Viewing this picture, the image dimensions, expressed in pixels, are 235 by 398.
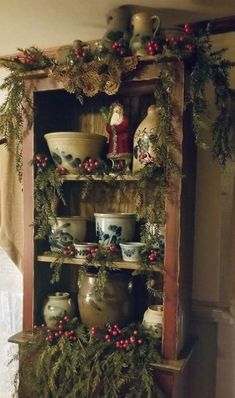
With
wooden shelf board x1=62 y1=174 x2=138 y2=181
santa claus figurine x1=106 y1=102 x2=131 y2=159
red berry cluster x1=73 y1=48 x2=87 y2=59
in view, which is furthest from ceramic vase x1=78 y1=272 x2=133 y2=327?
red berry cluster x1=73 y1=48 x2=87 y2=59

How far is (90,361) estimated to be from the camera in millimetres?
1421

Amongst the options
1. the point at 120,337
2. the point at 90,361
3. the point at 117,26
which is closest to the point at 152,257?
the point at 120,337

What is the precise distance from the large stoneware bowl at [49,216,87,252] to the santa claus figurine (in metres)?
0.31

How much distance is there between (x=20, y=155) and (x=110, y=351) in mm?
868

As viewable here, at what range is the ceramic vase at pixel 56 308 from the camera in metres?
1.59

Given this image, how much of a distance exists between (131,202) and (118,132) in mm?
325

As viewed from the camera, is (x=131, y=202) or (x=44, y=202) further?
(x=131, y=202)

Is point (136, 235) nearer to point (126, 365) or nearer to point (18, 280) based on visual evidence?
point (126, 365)

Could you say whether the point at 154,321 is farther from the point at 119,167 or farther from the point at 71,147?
the point at 71,147

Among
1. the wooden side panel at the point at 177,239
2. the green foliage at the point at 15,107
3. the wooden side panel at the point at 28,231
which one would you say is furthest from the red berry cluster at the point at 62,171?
the wooden side panel at the point at 177,239

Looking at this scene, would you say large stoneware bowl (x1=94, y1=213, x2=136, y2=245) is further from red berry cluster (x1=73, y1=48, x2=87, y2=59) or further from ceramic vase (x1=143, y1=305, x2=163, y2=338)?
red berry cluster (x1=73, y1=48, x2=87, y2=59)

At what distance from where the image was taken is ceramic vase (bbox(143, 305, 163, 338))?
4.76 ft

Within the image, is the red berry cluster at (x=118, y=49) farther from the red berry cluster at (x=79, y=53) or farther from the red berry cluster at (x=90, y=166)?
the red berry cluster at (x=90, y=166)

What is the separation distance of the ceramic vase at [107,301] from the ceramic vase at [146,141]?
0.45 meters
